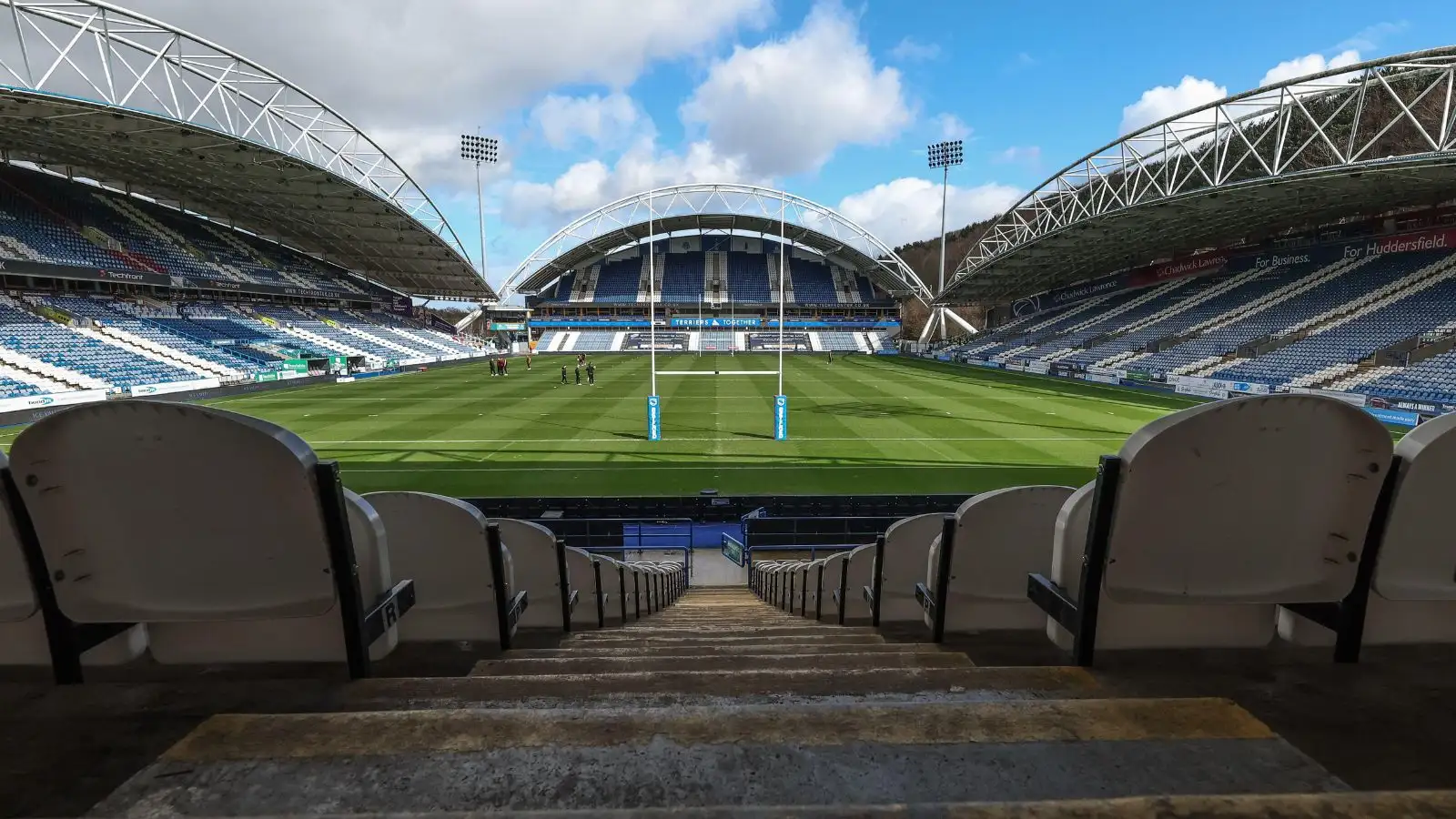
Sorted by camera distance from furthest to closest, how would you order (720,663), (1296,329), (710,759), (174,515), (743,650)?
1. (1296,329)
2. (743,650)
3. (720,663)
4. (174,515)
5. (710,759)

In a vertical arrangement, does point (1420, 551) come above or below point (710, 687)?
above

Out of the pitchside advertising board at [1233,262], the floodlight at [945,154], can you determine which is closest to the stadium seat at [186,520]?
the pitchside advertising board at [1233,262]

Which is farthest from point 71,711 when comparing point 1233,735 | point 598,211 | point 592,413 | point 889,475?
point 598,211

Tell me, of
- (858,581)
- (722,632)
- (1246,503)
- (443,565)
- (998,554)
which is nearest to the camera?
(1246,503)

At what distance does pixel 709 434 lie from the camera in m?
22.1

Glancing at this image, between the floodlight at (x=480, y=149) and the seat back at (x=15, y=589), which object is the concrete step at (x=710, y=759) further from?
the floodlight at (x=480, y=149)

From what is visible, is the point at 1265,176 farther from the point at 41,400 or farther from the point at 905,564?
the point at 41,400

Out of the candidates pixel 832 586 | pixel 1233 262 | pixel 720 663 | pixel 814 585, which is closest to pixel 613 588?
pixel 832 586

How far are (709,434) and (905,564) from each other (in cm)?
1758

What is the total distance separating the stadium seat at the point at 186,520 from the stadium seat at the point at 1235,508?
8.12ft

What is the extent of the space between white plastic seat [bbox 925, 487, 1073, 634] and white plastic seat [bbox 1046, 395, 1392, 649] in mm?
993

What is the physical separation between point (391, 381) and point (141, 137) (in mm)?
17576

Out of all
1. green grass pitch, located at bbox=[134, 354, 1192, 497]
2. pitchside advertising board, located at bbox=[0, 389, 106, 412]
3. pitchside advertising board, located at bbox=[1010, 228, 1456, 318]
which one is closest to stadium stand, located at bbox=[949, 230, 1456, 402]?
pitchside advertising board, located at bbox=[1010, 228, 1456, 318]

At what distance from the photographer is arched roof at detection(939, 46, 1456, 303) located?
22781 mm
